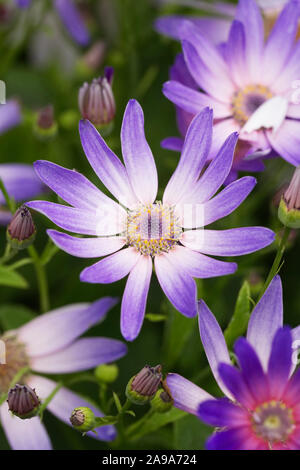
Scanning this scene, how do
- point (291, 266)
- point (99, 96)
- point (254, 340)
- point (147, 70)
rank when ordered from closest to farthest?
point (254, 340), point (99, 96), point (291, 266), point (147, 70)

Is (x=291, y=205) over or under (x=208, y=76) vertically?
under

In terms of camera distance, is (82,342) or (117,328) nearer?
(82,342)

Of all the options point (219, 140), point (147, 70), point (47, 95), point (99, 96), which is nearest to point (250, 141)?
point (219, 140)

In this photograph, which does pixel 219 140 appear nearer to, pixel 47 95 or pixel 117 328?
pixel 117 328

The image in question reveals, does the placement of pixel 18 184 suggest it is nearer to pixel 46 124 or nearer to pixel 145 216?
pixel 46 124

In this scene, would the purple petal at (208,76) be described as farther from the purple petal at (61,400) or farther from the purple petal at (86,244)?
the purple petal at (61,400)

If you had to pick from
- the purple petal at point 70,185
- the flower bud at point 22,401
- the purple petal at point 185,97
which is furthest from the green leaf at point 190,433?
the purple petal at point 185,97

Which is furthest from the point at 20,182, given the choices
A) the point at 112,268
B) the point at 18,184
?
the point at 112,268
